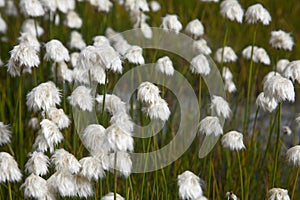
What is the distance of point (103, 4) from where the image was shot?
11.2 ft

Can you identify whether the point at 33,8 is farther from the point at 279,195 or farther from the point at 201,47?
the point at 279,195

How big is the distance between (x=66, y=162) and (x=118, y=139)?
307mm

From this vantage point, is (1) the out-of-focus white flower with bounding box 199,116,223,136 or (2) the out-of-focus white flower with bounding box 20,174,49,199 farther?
(1) the out-of-focus white flower with bounding box 199,116,223,136

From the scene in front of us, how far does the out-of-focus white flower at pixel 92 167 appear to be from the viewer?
1.96 m

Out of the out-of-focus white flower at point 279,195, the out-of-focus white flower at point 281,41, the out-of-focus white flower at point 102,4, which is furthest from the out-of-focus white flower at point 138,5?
the out-of-focus white flower at point 279,195

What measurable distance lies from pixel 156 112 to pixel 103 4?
150 cm

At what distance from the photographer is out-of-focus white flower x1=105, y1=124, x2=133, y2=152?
1.78 metres

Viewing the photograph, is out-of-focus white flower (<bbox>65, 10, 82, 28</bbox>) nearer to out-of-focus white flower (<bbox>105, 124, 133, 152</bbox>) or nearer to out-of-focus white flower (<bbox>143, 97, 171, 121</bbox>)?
out-of-focus white flower (<bbox>143, 97, 171, 121</bbox>)

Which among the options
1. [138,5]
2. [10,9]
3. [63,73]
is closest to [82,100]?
[63,73]

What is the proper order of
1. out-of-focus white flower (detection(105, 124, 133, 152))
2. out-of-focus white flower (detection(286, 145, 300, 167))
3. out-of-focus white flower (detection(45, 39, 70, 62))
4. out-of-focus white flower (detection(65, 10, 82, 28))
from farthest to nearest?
out-of-focus white flower (detection(65, 10, 82, 28)) < out-of-focus white flower (detection(45, 39, 70, 62)) < out-of-focus white flower (detection(286, 145, 300, 167)) < out-of-focus white flower (detection(105, 124, 133, 152))

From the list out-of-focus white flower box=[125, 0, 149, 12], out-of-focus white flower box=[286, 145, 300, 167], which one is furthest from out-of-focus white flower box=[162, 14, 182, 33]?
out-of-focus white flower box=[286, 145, 300, 167]

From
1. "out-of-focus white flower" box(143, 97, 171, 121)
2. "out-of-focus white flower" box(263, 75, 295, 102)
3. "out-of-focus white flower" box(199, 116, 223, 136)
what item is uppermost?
"out-of-focus white flower" box(263, 75, 295, 102)

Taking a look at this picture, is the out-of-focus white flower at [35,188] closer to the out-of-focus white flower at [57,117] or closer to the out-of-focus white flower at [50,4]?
the out-of-focus white flower at [57,117]

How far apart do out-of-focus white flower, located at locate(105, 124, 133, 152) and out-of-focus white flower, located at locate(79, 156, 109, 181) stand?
0.20 m
